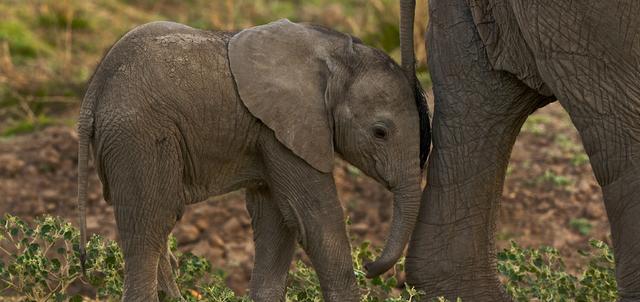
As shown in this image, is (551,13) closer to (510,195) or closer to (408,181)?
(408,181)

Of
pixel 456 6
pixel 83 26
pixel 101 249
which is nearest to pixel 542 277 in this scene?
pixel 456 6

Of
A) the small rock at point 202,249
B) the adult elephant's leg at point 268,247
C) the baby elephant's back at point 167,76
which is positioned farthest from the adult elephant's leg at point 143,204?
the small rock at point 202,249

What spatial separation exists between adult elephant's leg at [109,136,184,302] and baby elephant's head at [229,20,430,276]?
0.34 m

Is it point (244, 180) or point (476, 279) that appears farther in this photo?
point (476, 279)

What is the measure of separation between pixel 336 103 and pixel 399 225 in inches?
17.6

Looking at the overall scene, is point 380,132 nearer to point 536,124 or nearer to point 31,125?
point 536,124

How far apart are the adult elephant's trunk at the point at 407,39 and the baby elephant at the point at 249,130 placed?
0.27 ft

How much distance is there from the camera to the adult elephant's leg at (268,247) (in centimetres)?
479

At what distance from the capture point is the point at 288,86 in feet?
14.4

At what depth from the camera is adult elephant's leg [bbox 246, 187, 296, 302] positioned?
15.7 feet

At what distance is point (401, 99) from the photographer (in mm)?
4484

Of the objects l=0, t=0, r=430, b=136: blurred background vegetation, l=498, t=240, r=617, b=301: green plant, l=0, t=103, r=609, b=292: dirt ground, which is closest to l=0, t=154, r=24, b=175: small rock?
l=0, t=103, r=609, b=292: dirt ground

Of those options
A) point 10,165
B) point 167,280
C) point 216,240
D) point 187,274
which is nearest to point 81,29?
point 10,165

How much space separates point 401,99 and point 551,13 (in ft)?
1.84
